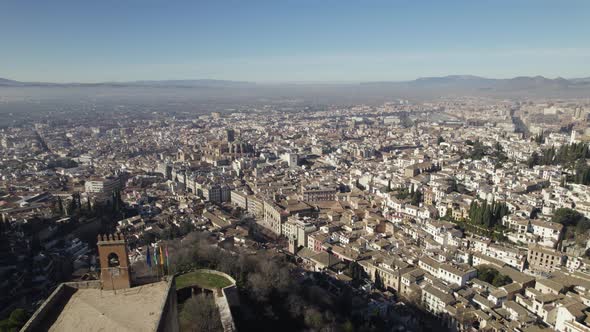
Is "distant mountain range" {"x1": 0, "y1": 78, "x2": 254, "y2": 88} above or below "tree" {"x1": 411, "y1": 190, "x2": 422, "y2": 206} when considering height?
above

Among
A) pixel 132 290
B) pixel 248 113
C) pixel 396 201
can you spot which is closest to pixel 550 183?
pixel 396 201

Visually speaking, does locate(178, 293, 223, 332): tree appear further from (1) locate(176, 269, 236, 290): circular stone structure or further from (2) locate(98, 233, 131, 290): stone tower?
(2) locate(98, 233, 131, 290): stone tower

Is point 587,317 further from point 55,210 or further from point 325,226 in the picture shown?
point 55,210

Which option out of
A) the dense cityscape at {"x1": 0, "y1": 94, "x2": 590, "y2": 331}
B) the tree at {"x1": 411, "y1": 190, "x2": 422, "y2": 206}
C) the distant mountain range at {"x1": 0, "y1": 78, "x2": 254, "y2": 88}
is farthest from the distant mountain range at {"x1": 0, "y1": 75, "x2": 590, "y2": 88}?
the tree at {"x1": 411, "y1": 190, "x2": 422, "y2": 206}

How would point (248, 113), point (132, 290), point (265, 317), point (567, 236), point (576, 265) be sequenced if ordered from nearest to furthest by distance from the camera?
point (132, 290) < point (265, 317) < point (576, 265) < point (567, 236) < point (248, 113)

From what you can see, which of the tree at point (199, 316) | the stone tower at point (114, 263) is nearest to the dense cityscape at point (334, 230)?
the tree at point (199, 316)

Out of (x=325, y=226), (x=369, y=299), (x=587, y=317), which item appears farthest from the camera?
(x=325, y=226)

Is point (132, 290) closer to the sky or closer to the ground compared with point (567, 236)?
closer to the sky

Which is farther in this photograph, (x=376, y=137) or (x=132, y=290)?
(x=376, y=137)

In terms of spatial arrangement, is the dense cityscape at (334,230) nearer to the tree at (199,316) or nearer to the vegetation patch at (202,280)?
the tree at (199,316)
